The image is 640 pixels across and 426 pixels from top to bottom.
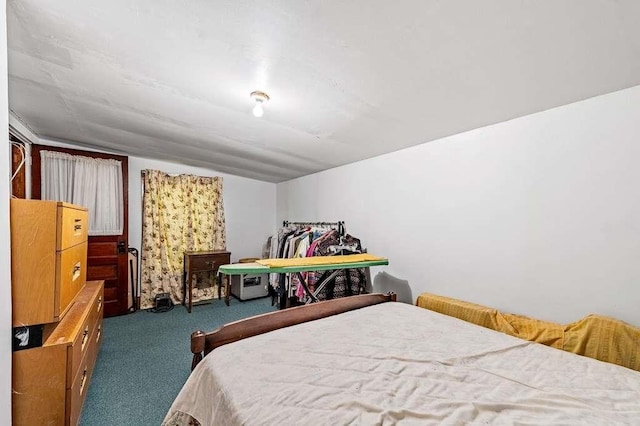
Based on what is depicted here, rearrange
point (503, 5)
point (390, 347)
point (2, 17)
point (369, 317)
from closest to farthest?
point (503, 5), point (2, 17), point (390, 347), point (369, 317)

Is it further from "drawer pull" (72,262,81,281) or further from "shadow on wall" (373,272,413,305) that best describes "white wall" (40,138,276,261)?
"shadow on wall" (373,272,413,305)

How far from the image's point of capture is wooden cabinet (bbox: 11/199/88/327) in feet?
4.18

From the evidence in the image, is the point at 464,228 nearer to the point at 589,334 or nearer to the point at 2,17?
the point at 589,334

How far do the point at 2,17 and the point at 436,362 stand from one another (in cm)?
244

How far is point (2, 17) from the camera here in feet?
3.73

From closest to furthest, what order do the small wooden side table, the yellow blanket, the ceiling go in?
the ceiling < the yellow blanket < the small wooden side table

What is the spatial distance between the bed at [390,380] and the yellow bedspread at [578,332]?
0.86 feet

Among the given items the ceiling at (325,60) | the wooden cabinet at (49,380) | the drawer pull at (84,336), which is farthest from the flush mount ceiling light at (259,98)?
the drawer pull at (84,336)

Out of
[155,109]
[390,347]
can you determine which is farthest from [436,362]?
[155,109]

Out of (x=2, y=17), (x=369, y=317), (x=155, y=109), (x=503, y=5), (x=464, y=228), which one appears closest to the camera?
(x=503, y=5)

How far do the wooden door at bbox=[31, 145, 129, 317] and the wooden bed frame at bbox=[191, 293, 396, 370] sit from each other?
289 cm

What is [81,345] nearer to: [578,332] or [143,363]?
[143,363]

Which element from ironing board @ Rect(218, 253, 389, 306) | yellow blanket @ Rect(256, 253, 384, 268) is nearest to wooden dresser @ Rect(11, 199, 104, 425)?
ironing board @ Rect(218, 253, 389, 306)

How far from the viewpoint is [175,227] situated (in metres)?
4.11
